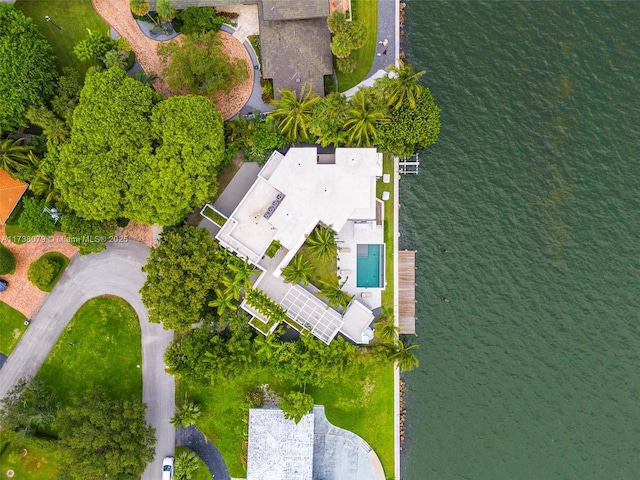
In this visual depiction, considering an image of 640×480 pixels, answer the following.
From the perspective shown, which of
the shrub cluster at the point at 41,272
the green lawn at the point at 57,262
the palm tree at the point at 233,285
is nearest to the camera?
the palm tree at the point at 233,285

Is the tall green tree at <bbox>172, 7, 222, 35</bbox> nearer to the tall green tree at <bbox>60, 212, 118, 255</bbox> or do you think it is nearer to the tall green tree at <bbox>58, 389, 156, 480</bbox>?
the tall green tree at <bbox>60, 212, 118, 255</bbox>

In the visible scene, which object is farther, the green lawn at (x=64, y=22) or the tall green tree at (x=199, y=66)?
the green lawn at (x=64, y=22)

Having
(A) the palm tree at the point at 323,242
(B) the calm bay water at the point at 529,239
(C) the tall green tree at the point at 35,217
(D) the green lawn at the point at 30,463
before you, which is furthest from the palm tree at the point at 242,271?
(D) the green lawn at the point at 30,463

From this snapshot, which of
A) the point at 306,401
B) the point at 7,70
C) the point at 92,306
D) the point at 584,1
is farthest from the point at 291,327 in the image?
the point at 584,1

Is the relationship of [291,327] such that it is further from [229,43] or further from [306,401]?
[229,43]

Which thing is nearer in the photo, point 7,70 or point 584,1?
point 7,70

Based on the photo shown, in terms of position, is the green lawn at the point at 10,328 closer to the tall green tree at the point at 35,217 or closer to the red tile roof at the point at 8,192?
the red tile roof at the point at 8,192
